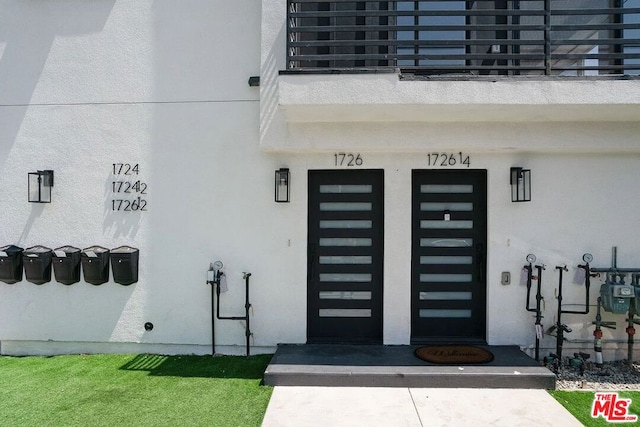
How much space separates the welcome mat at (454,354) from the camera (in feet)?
14.5

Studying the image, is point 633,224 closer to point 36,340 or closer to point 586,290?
point 586,290

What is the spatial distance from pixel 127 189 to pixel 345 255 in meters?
3.06

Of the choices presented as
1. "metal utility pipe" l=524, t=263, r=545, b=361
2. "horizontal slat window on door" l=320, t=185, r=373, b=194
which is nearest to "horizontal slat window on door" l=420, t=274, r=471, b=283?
"metal utility pipe" l=524, t=263, r=545, b=361

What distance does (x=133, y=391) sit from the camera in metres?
4.09

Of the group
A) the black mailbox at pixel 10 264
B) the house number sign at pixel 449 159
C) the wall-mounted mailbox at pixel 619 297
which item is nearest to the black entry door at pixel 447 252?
the house number sign at pixel 449 159

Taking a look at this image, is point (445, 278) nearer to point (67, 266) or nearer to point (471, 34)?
point (471, 34)

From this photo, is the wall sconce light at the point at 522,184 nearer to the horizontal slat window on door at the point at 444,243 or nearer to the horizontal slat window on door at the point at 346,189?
the horizontal slat window on door at the point at 444,243

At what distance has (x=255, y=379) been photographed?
14.3ft

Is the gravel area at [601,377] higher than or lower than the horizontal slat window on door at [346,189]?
lower

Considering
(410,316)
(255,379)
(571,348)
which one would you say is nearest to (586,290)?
(571,348)

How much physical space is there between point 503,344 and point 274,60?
4655 millimetres

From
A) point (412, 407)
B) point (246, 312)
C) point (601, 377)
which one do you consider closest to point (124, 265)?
point (246, 312)

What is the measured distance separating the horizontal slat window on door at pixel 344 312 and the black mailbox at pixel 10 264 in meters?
4.13

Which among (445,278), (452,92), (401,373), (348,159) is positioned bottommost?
(401,373)
